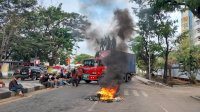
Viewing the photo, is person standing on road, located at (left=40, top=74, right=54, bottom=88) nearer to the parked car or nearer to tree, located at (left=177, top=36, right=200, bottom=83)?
the parked car

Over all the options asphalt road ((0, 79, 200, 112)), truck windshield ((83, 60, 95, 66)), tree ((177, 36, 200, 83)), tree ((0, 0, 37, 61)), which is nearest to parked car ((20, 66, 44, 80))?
tree ((0, 0, 37, 61))

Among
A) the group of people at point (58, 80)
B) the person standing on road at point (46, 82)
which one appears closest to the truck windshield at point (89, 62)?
the group of people at point (58, 80)

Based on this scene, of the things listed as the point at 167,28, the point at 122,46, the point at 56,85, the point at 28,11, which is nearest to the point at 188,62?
the point at 167,28

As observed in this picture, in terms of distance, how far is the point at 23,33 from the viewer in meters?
62.3

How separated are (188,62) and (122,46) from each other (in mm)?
17005

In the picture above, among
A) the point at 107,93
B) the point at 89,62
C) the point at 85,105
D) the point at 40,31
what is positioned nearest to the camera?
the point at 85,105

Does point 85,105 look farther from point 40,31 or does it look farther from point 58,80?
point 40,31

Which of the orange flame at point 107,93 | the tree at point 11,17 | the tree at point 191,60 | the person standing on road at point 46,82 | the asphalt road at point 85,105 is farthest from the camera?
the tree at point 11,17

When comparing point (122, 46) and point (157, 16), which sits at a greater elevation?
point (157, 16)

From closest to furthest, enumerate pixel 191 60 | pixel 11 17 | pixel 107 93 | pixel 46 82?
pixel 107 93 → pixel 46 82 → pixel 191 60 → pixel 11 17

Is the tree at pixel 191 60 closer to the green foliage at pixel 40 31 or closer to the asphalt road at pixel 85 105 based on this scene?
the green foliage at pixel 40 31

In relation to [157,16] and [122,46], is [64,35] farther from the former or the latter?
[122,46]

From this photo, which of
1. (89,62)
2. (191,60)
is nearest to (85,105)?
(89,62)

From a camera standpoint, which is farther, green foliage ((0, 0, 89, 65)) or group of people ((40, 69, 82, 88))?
green foliage ((0, 0, 89, 65))
